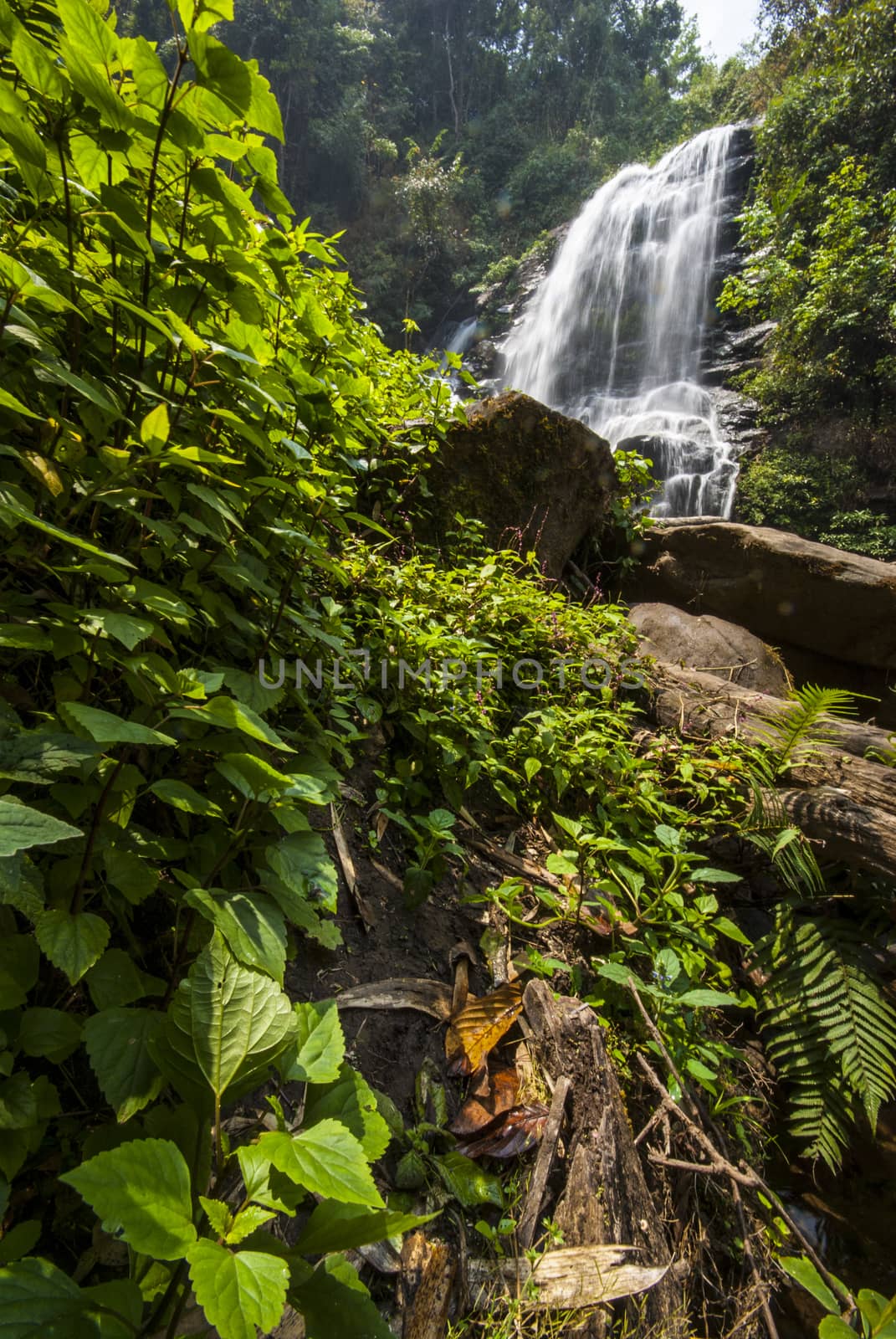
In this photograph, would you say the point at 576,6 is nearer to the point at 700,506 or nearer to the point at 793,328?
the point at 793,328

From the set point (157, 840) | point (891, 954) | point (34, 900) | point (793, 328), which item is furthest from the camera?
point (793, 328)

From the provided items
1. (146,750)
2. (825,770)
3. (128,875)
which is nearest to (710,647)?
(825,770)

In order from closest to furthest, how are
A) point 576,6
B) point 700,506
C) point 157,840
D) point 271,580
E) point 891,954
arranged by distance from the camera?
1. point 157,840
2. point 271,580
3. point 891,954
4. point 700,506
5. point 576,6

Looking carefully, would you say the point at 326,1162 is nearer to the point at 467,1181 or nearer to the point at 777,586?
the point at 467,1181

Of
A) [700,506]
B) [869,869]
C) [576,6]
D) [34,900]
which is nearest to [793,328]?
[700,506]

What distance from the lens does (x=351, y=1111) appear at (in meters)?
0.94

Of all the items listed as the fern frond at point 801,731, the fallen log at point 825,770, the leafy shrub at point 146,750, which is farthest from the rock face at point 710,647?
the leafy shrub at point 146,750

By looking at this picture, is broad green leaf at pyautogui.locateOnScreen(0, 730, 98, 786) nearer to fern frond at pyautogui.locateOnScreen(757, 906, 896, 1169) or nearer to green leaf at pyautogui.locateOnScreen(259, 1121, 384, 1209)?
green leaf at pyautogui.locateOnScreen(259, 1121, 384, 1209)

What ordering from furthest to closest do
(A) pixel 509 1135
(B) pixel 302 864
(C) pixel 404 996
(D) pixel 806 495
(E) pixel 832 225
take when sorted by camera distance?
1. (D) pixel 806 495
2. (E) pixel 832 225
3. (C) pixel 404 996
4. (A) pixel 509 1135
5. (B) pixel 302 864

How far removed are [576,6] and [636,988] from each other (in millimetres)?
46999

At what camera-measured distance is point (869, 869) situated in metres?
2.61

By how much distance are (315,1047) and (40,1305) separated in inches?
15.8

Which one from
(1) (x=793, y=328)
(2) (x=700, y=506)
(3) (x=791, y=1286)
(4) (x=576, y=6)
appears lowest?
(3) (x=791, y=1286)

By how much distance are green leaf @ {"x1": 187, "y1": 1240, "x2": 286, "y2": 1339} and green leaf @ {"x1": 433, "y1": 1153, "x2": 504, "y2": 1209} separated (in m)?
0.79
